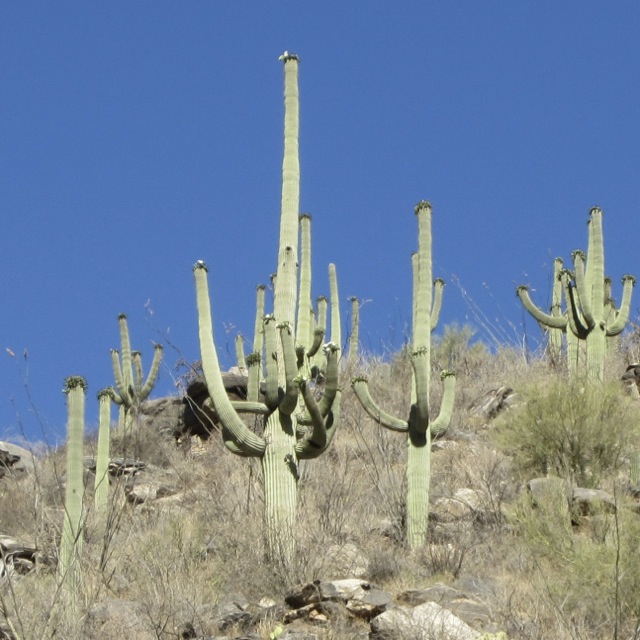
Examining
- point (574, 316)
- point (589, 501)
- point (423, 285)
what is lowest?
point (589, 501)

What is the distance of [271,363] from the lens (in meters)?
11.3

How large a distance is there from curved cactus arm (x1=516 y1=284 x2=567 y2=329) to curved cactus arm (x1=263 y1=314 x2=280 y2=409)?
7021 millimetres

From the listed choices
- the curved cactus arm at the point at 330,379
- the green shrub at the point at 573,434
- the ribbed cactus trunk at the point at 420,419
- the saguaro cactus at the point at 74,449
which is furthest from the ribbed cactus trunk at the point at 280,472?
the green shrub at the point at 573,434

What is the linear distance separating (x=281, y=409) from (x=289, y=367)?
493 mm

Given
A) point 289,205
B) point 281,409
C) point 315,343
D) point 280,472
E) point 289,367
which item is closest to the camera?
point 289,367

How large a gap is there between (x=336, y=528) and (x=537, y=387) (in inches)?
135

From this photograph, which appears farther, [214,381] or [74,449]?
[214,381]

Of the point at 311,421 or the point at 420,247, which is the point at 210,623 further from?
the point at 420,247

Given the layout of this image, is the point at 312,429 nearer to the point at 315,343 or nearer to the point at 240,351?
the point at 315,343

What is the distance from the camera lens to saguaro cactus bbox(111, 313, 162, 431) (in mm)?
18797

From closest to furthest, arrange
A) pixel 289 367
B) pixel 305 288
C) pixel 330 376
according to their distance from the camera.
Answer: pixel 330 376
pixel 289 367
pixel 305 288

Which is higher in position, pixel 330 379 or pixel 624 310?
pixel 624 310

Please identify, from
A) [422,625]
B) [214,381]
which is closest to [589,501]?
[422,625]

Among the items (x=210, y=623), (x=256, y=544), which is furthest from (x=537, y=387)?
(x=210, y=623)
